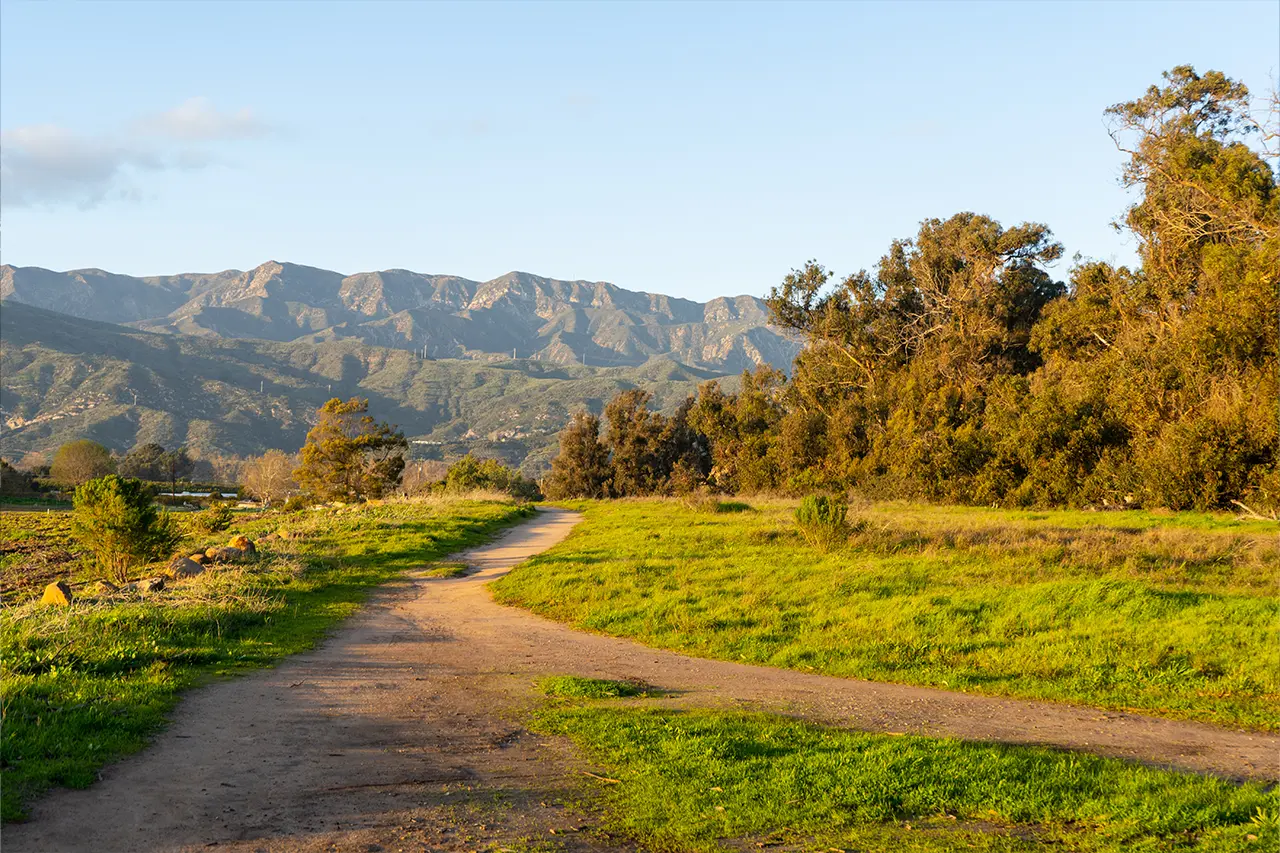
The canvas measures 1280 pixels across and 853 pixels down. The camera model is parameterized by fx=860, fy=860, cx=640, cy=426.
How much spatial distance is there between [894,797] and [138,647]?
8.48 meters

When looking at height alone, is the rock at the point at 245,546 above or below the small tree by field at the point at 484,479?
above

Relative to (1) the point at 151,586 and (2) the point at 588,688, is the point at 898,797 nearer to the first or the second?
(2) the point at 588,688

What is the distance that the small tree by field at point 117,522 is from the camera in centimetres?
1838

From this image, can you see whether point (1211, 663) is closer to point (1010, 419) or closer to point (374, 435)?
point (1010, 419)

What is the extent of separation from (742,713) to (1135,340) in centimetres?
3301

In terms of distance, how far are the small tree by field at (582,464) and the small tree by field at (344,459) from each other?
48.1 ft

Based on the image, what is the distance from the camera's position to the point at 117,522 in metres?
18.5

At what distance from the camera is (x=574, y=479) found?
56438 millimetres

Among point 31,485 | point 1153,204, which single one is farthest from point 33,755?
point 31,485

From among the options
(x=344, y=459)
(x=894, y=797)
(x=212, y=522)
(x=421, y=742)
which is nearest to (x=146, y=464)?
(x=344, y=459)

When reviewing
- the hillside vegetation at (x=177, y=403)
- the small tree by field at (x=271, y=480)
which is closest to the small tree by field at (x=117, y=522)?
the small tree by field at (x=271, y=480)

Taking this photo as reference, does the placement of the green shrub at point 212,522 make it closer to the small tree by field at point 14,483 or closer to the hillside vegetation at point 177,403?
the small tree by field at point 14,483

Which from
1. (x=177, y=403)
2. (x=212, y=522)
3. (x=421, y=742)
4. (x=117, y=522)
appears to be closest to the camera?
(x=421, y=742)

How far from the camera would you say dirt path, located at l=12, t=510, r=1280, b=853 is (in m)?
5.58
